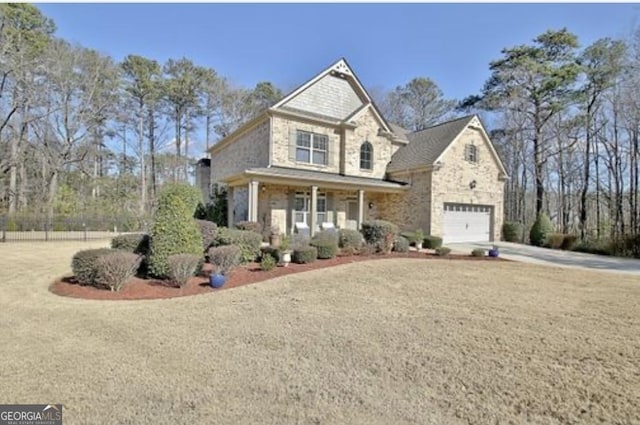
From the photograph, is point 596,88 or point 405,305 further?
point 596,88

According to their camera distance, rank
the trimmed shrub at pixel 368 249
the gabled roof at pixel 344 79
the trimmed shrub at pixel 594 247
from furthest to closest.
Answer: the gabled roof at pixel 344 79, the trimmed shrub at pixel 594 247, the trimmed shrub at pixel 368 249

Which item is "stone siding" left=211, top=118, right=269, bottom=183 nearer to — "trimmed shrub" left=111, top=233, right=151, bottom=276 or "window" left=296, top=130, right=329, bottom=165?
"window" left=296, top=130, right=329, bottom=165

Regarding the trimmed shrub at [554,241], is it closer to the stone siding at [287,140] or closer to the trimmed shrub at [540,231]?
the trimmed shrub at [540,231]

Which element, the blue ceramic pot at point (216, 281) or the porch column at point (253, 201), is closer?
the blue ceramic pot at point (216, 281)

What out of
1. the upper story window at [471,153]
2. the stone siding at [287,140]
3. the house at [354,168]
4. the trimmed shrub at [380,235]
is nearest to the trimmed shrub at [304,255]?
the trimmed shrub at [380,235]

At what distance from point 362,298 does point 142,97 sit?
110ft

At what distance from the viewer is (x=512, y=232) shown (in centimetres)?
2041

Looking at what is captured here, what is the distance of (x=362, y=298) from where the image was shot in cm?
687

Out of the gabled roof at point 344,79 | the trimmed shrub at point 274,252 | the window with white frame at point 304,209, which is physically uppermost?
the gabled roof at point 344,79

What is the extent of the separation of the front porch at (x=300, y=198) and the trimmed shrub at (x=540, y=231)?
861 centimetres

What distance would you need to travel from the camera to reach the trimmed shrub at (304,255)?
34.5 ft

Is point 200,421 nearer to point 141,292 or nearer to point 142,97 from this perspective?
point 141,292

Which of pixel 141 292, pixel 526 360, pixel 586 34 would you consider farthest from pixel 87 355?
pixel 586 34

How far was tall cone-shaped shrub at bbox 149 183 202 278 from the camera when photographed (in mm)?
8141
